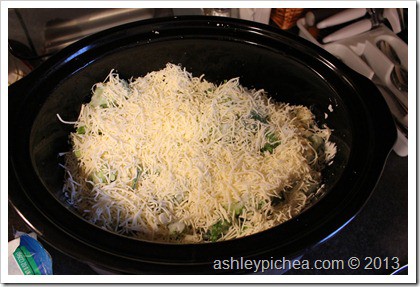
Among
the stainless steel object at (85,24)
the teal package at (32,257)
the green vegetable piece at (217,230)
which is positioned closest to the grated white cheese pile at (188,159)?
the green vegetable piece at (217,230)

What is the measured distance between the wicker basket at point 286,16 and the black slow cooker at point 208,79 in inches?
16.0

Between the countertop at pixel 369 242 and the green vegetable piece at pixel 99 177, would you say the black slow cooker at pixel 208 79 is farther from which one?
the countertop at pixel 369 242

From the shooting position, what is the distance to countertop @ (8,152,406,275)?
971 mm

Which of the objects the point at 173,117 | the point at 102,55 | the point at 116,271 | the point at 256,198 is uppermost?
the point at 102,55

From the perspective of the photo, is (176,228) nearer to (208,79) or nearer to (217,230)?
(217,230)

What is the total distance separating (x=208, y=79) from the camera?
1.06m

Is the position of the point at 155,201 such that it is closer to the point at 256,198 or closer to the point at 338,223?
the point at 256,198

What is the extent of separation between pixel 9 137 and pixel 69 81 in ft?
0.63

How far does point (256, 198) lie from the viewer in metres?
0.80

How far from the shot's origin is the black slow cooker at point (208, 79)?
627 mm

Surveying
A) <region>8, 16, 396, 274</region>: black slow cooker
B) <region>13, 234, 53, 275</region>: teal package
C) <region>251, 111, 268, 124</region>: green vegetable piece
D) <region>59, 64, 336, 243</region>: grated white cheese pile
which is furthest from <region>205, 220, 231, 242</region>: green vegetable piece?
<region>13, 234, 53, 275</region>: teal package

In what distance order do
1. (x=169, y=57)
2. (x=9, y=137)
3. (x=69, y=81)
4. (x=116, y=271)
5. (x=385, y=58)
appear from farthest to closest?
(x=385, y=58), (x=169, y=57), (x=69, y=81), (x=9, y=137), (x=116, y=271)

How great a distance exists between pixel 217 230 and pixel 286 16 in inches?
32.6

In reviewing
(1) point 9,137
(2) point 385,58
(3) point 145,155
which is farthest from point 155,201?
(2) point 385,58
